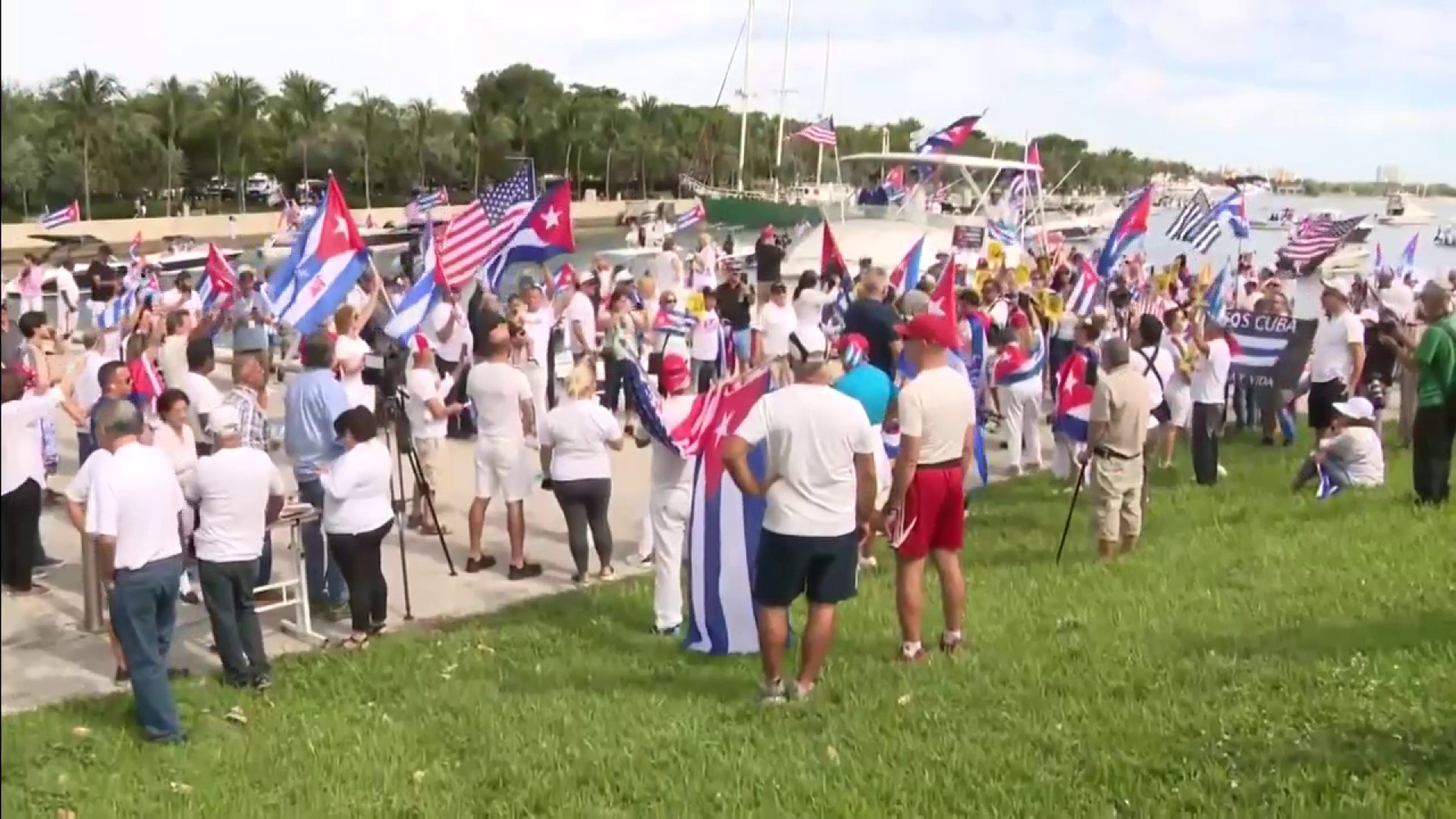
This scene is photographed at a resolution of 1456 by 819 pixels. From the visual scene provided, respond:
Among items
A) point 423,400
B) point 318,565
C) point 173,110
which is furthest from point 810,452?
point 173,110

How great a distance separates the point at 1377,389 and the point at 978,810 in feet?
35.4

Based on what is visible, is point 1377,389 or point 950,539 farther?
point 1377,389

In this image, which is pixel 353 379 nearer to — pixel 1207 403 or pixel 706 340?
pixel 706 340

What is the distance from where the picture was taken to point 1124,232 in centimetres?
2319

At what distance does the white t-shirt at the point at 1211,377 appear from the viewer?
12.4m

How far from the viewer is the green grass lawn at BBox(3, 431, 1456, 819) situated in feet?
17.0

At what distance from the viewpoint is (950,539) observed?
7.03 metres

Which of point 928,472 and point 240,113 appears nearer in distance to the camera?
point 928,472

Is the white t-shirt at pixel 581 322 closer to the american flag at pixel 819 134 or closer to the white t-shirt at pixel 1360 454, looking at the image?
the white t-shirt at pixel 1360 454

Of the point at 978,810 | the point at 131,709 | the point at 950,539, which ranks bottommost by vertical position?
the point at 131,709

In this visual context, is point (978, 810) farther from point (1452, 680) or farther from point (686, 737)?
point (1452, 680)

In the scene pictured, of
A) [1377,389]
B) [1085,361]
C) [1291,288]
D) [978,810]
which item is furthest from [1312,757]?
[1291,288]

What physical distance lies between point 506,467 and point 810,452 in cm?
386

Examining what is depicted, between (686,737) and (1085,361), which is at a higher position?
(1085,361)
